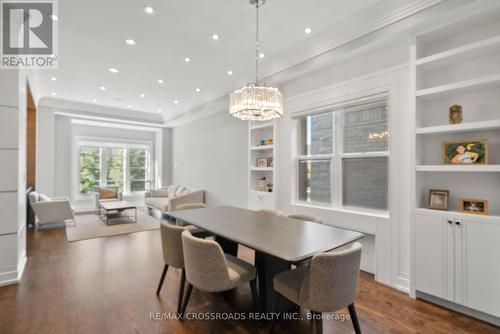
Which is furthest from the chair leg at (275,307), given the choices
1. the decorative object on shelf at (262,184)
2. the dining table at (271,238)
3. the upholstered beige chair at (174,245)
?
the decorative object on shelf at (262,184)

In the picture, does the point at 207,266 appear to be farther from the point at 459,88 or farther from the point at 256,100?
the point at 459,88

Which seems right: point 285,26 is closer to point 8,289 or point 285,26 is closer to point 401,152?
point 401,152

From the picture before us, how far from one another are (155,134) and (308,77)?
23.1ft

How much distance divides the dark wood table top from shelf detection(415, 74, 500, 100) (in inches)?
64.9

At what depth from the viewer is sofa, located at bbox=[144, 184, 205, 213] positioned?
5.95m

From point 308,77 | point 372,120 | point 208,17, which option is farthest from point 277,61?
point 372,120

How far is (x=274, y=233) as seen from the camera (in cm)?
218

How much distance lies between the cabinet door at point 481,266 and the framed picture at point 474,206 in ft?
0.53

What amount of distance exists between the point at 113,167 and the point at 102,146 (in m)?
0.80

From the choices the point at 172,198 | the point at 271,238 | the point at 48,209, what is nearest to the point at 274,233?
the point at 271,238

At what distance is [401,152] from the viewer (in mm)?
2805

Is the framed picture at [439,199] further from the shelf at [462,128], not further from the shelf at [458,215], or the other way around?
the shelf at [462,128]

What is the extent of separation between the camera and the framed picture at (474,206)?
225 cm

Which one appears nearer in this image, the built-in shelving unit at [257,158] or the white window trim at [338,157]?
the white window trim at [338,157]
